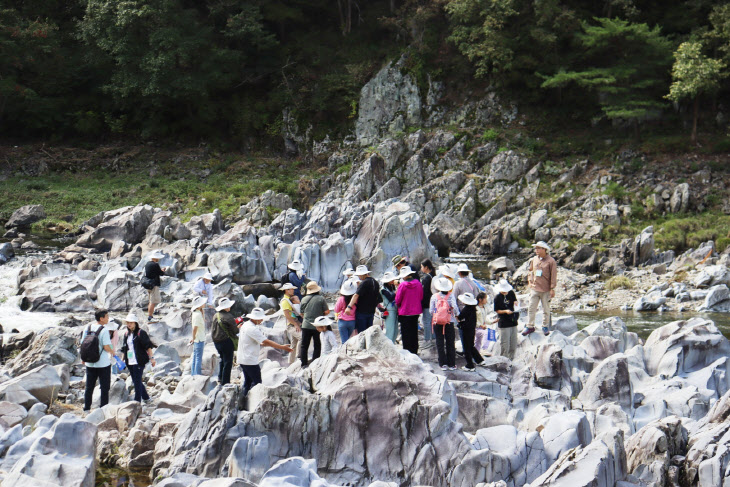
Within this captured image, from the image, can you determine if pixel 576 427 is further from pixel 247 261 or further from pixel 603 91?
pixel 603 91

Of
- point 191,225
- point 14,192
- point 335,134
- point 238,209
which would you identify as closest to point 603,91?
point 335,134

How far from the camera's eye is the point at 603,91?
37094mm

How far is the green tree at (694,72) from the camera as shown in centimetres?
3253

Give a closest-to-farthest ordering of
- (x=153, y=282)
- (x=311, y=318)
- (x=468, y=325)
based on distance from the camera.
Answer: (x=311, y=318), (x=468, y=325), (x=153, y=282)

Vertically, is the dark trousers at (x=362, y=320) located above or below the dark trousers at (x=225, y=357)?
above

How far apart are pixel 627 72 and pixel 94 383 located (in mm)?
30587

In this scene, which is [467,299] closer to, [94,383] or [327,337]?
[327,337]

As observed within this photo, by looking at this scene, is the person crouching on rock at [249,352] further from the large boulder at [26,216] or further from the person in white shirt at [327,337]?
the large boulder at [26,216]

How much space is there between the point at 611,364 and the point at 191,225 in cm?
1949

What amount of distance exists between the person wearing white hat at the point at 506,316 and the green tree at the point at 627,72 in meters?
24.3

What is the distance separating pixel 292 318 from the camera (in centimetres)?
1314

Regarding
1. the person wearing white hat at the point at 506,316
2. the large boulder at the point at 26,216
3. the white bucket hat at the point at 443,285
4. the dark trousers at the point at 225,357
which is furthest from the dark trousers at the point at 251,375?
the large boulder at the point at 26,216

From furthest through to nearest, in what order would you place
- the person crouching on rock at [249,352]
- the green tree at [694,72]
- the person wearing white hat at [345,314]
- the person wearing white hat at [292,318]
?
1. the green tree at [694,72]
2. the person wearing white hat at [292,318]
3. the person wearing white hat at [345,314]
4. the person crouching on rock at [249,352]

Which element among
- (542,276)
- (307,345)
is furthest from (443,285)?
(542,276)
